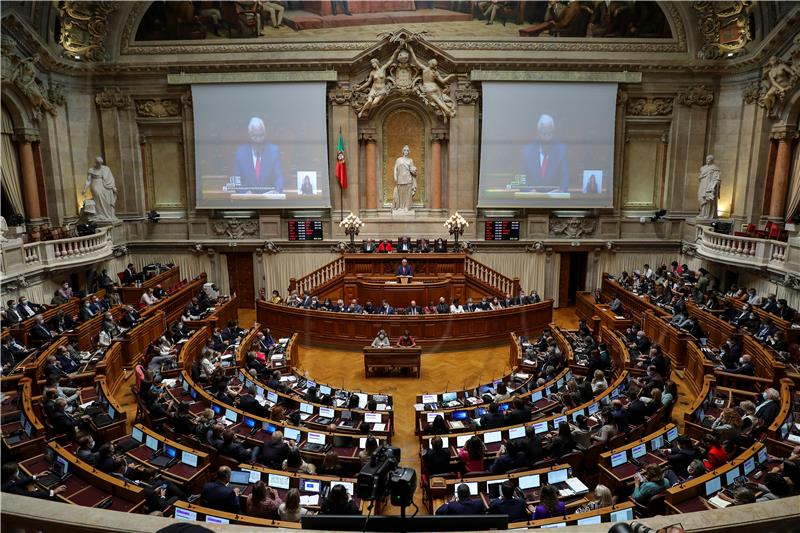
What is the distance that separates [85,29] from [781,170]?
24171 millimetres

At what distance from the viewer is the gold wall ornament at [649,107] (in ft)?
65.9

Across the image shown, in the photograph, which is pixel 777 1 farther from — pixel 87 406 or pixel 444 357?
pixel 87 406

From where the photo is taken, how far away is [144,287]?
1716 centimetres

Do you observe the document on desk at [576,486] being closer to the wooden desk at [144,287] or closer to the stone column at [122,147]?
the wooden desk at [144,287]

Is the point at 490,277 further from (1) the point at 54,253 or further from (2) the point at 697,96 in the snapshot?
(1) the point at 54,253

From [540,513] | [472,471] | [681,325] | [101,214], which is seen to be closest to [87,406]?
[472,471]

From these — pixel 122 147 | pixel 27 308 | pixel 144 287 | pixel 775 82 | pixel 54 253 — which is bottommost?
pixel 144 287

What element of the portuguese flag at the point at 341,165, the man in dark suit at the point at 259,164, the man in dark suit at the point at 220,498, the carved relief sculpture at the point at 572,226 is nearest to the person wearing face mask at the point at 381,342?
the man in dark suit at the point at 220,498

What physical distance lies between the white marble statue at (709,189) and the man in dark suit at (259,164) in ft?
51.0

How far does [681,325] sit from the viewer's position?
1368cm

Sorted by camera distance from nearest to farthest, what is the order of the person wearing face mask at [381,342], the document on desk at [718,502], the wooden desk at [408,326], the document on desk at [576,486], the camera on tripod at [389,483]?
the camera on tripod at [389,483] → the document on desk at [718,502] → the document on desk at [576,486] → the person wearing face mask at [381,342] → the wooden desk at [408,326]

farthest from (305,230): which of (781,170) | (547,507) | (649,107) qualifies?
(781,170)

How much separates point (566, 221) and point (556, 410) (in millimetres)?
12375

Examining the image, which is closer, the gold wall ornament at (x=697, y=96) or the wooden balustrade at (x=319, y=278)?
the wooden balustrade at (x=319, y=278)
